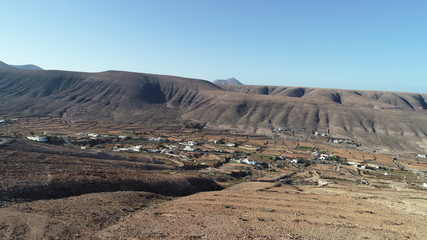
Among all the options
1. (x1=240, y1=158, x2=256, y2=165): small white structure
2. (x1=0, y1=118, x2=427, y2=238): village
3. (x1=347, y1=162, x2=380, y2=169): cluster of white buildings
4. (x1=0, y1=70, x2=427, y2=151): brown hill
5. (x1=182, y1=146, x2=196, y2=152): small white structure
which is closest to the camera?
(x1=0, y1=118, x2=427, y2=238): village

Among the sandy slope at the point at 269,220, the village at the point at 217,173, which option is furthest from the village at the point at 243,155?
the sandy slope at the point at 269,220

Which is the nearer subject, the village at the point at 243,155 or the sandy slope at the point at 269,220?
the sandy slope at the point at 269,220

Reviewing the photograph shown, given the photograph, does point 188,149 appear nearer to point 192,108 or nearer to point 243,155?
point 243,155

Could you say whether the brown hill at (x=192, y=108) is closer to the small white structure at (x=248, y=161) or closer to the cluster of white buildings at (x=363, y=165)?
the cluster of white buildings at (x=363, y=165)

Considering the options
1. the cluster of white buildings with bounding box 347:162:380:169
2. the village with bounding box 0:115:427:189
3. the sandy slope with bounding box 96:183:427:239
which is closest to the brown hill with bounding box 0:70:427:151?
the village with bounding box 0:115:427:189

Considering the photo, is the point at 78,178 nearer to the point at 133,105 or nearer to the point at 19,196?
the point at 19,196

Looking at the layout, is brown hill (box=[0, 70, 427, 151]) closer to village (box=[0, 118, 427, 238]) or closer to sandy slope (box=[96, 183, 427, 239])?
village (box=[0, 118, 427, 238])

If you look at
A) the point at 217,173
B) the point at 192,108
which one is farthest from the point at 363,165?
the point at 192,108

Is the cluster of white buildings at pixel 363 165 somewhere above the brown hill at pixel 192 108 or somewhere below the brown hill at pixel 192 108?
below
